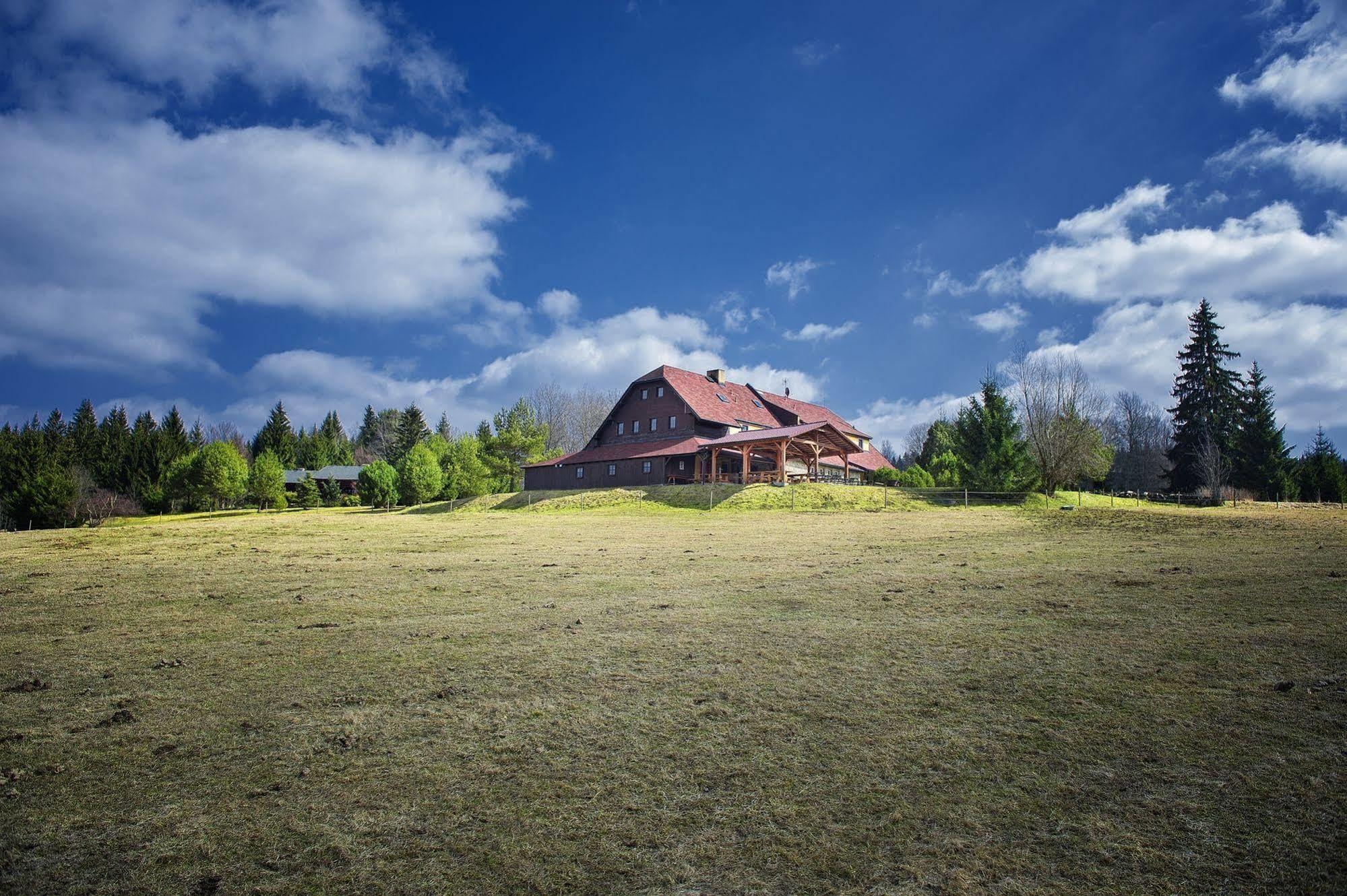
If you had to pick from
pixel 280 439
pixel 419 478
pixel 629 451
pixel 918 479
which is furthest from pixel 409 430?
pixel 918 479

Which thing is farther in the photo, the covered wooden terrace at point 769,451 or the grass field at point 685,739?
the covered wooden terrace at point 769,451

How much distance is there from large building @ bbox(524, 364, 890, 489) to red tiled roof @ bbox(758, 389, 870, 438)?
10.7 inches

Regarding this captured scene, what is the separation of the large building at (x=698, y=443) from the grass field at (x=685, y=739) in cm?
3412

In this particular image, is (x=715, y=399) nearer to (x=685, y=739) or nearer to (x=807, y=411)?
(x=807, y=411)

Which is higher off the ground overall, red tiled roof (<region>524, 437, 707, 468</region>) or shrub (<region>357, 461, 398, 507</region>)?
red tiled roof (<region>524, 437, 707, 468</region>)

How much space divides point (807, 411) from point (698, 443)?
22.2 m

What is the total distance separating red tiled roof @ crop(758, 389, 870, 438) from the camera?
6356cm

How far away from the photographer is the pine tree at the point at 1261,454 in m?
50.0

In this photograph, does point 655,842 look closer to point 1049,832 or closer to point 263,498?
point 1049,832

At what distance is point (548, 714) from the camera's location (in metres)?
6.07

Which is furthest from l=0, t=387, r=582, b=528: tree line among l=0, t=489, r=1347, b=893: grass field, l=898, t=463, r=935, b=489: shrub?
l=0, t=489, r=1347, b=893: grass field

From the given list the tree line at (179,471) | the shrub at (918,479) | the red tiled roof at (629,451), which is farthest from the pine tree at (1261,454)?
the tree line at (179,471)

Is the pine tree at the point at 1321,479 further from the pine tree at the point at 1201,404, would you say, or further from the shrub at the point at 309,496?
the shrub at the point at 309,496

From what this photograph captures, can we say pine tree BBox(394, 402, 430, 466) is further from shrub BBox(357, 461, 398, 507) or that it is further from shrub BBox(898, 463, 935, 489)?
shrub BBox(898, 463, 935, 489)
